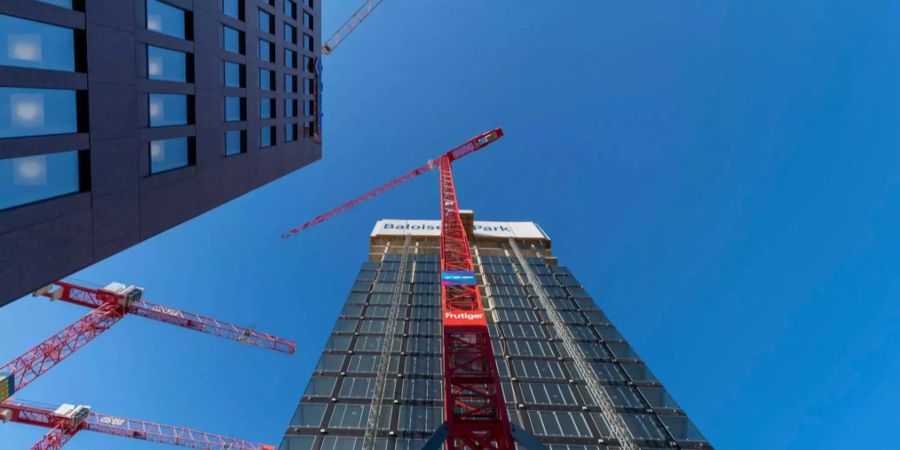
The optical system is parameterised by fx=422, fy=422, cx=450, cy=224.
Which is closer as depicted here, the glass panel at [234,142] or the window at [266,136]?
the glass panel at [234,142]

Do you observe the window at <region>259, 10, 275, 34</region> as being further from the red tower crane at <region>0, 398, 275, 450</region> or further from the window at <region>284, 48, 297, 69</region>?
the red tower crane at <region>0, 398, 275, 450</region>

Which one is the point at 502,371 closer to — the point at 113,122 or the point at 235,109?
the point at 235,109

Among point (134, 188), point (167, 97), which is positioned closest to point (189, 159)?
point (167, 97)

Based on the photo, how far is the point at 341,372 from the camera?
32.9m

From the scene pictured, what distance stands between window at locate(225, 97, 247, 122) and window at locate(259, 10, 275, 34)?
6.19 metres

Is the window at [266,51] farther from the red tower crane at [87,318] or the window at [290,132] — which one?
the red tower crane at [87,318]

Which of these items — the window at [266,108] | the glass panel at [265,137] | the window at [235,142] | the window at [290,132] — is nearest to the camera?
the window at [235,142]

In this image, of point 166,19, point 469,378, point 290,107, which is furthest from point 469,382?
point 290,107

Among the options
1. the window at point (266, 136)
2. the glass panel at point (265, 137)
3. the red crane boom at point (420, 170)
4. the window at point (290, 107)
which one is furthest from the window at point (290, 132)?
the red crane boom at point (420, 170)

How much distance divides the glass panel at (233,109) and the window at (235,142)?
77 centimetres

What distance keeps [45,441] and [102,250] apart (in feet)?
210

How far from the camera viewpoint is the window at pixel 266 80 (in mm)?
28938

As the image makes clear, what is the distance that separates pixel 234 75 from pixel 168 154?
342 inches

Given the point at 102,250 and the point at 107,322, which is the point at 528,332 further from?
the point at 107,322
